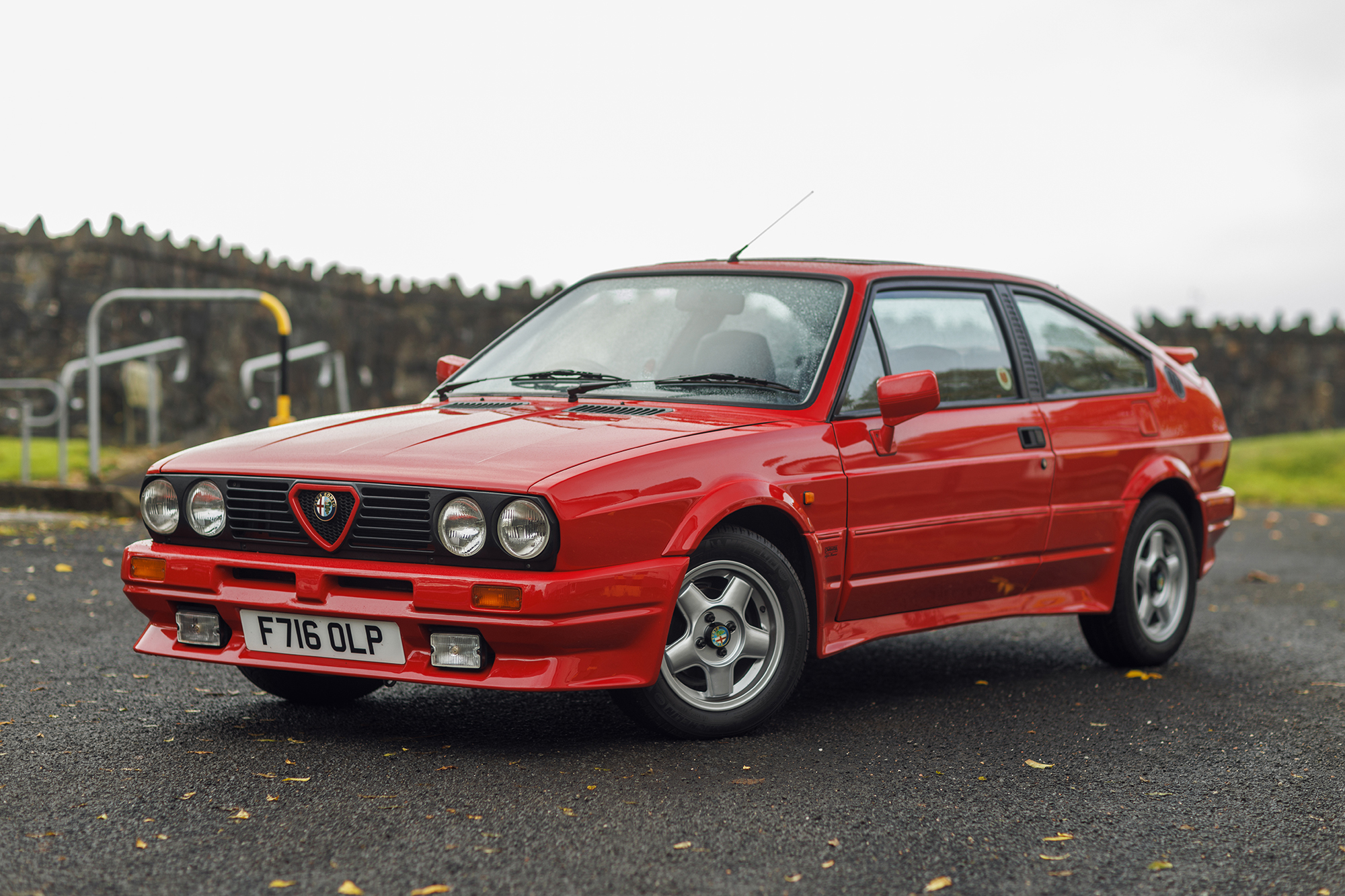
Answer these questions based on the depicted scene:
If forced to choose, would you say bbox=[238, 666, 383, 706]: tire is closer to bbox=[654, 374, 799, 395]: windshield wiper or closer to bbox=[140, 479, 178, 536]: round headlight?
bbox=[140, 479, 178, 536]: round headlight

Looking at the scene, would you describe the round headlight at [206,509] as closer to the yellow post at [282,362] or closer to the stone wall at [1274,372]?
the yellow post at [282,362]

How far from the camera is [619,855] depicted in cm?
347

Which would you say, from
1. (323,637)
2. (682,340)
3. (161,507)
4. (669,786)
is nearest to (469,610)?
(323,637)

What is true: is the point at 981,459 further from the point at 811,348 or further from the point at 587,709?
the point at 587,709

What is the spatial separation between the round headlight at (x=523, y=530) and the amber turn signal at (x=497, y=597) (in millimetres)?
100

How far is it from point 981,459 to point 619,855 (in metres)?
2.57

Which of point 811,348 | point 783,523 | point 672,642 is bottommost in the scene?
point 672,642

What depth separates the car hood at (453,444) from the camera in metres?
4.20

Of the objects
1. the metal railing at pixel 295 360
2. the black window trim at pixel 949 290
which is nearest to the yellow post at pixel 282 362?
the metal railing at pixel 295 360

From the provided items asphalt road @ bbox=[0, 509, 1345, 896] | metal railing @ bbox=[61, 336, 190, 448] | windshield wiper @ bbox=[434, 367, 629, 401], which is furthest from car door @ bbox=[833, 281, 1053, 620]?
metal railing @ bbox=[61, 336, 190, 448]

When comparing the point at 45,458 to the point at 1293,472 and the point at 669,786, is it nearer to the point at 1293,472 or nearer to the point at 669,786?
the point at 669,786

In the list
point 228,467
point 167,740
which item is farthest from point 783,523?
point 167,740

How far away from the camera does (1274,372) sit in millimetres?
22469

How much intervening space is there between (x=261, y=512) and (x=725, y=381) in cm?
164
